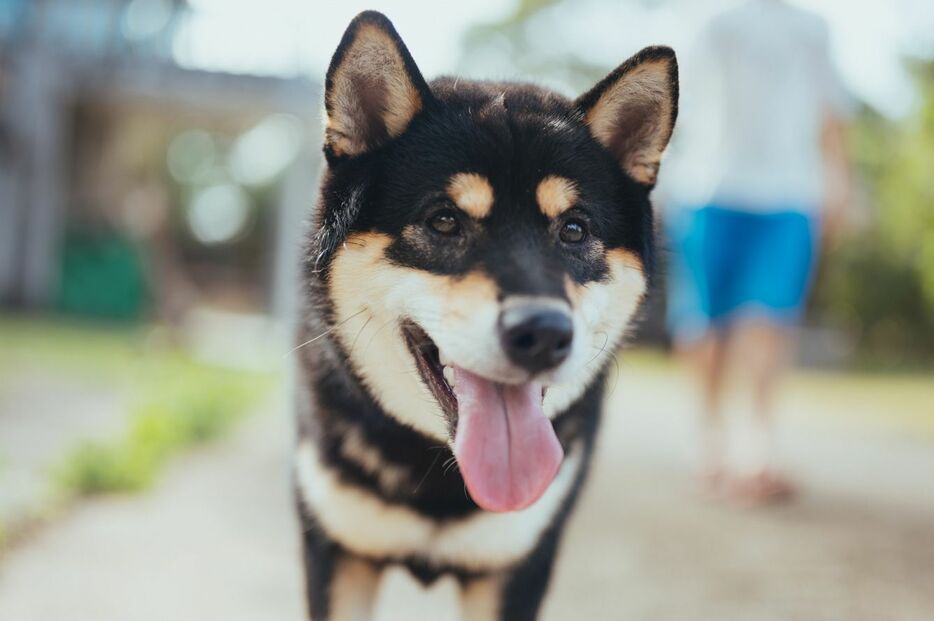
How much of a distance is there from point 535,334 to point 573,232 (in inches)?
18.6

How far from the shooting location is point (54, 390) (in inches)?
265

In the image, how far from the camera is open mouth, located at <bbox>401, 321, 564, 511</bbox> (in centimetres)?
189

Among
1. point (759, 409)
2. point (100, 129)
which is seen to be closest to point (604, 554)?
point (759, 409)

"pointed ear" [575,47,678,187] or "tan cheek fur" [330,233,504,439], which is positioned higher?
"pointed ear" [575,47,678,187]

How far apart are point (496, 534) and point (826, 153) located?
3596mm

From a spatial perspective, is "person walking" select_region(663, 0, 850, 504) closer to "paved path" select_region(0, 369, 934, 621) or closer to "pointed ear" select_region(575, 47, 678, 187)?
"paved path" select_region(0, 369, 934, 621)

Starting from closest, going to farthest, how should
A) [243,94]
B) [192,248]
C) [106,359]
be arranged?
1. [106,359]
2. [243,94]
3. [192,248]

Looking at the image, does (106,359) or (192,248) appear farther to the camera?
(192,248)

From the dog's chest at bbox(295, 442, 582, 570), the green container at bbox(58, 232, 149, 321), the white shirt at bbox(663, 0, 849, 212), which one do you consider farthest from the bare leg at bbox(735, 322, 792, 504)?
the green container at bbox(58, 232, 149, 321)

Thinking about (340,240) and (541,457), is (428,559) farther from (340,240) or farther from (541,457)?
(340,240)

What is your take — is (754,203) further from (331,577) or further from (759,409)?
(331,577)

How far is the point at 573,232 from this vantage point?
85.0 inches

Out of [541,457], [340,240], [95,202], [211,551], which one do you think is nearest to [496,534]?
[541,457]

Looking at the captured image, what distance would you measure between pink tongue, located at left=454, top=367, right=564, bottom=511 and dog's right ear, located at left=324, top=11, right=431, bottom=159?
65 centimetres
